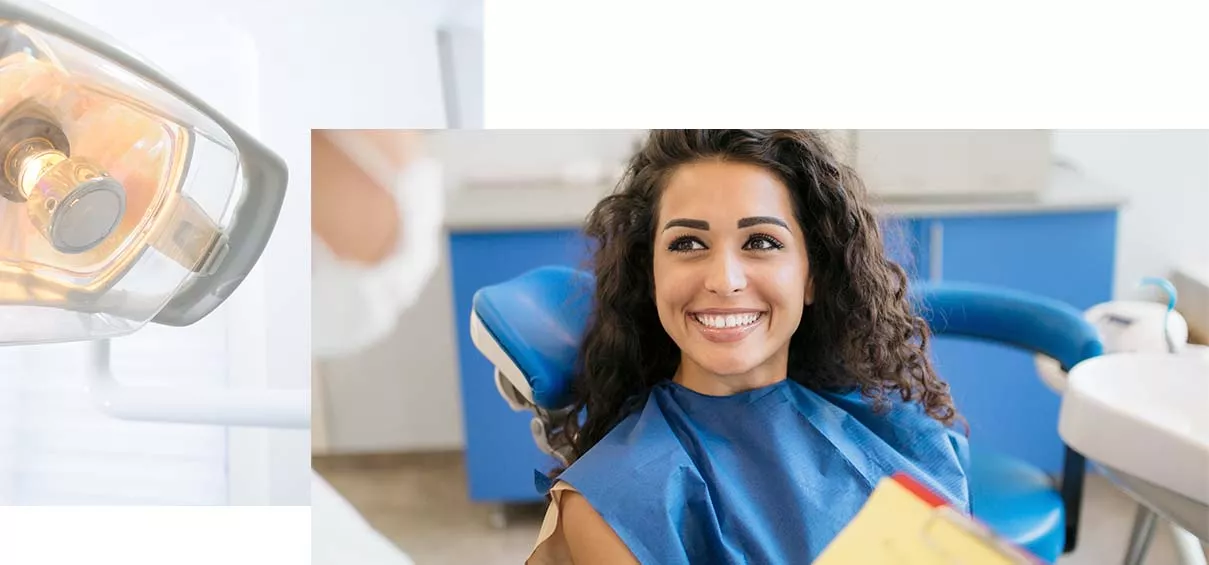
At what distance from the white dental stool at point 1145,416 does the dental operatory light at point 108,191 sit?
0.84 metres


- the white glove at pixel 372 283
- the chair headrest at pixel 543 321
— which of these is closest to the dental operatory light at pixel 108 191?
the white glove at pixel 372 283

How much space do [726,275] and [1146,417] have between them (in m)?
0.44

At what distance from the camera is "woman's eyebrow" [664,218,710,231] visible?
1113mm

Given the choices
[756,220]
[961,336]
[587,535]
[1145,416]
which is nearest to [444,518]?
[587,535]

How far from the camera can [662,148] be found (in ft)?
3.83

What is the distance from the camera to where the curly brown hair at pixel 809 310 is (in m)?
1.15

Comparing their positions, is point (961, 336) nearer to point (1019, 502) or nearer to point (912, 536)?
point (1019, 502)

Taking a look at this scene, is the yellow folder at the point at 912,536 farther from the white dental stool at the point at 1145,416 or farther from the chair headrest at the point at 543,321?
the chair headrest at the point at 543,321

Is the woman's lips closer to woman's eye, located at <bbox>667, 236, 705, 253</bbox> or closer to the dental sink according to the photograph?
woman's eye, located at <bbox>667, 236, 705, 253</bbox>

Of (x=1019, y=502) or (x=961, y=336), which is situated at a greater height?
(x=961, y=336)

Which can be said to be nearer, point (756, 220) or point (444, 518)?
point (756, 220)

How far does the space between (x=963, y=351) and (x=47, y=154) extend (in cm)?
90

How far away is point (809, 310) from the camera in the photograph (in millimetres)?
1170

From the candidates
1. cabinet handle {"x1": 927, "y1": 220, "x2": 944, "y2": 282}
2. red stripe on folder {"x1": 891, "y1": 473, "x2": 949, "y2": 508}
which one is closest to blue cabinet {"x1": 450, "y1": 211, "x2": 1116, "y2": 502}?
cabinet handle {"x1": 927, "y1": 220, "x2": 944, "y2": 282}
